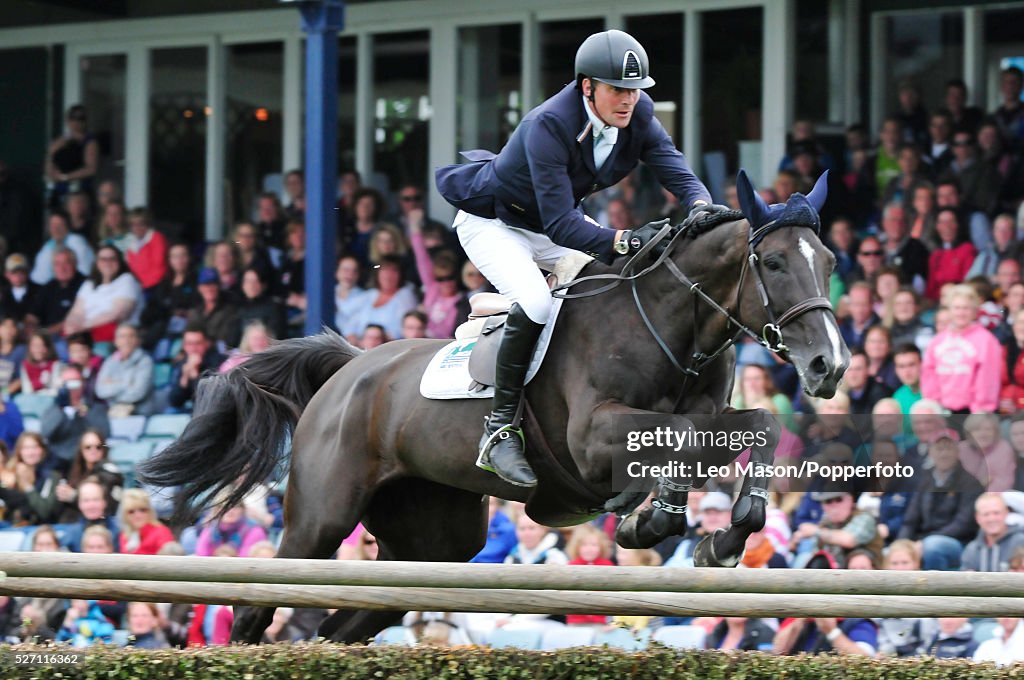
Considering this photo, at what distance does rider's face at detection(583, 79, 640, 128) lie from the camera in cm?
494

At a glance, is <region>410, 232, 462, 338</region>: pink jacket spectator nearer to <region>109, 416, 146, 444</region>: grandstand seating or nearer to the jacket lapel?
<region>109, 416, 146, 444</region>: grandstand seating

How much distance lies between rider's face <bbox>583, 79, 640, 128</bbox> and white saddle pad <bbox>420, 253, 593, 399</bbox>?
580mm

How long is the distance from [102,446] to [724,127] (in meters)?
4.66

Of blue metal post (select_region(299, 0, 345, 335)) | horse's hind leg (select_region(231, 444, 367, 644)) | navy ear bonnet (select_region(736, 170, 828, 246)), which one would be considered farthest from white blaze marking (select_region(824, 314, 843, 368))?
blue metal post (select_region(299, 0, 345, 335))

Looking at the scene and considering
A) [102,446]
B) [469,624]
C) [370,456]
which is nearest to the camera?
[370,456]

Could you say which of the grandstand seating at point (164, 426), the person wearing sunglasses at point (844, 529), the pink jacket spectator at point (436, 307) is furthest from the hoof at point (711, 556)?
the grandstand seating at point (164, 426)

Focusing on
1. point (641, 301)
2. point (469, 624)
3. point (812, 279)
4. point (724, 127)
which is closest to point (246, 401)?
point (469, 624)

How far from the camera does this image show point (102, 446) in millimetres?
9406

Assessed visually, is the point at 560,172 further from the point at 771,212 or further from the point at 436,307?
the point at 436,307

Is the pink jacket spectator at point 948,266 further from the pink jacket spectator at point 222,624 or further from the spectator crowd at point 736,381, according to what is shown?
the pink jacket spectator at point 222,624

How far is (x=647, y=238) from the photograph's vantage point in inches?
199

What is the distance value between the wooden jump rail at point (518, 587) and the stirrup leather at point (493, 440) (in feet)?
2.25

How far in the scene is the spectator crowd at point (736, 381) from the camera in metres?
6.80

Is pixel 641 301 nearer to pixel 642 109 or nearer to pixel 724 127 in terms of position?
pixel 642 109
